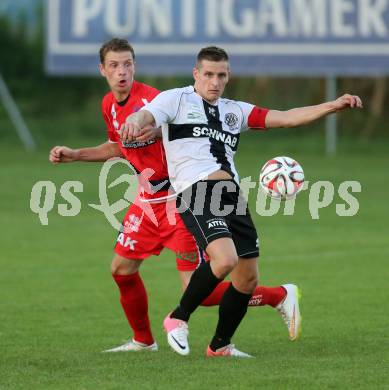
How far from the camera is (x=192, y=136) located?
761cm

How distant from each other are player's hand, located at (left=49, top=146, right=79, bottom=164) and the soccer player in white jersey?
834 mm

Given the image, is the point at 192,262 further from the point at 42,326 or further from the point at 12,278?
the point at 12,278

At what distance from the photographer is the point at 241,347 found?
823cm

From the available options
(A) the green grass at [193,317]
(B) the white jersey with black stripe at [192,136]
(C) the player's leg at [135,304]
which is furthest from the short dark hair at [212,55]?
(A) the green grass at [193,317]

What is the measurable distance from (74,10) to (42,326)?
68.3ft

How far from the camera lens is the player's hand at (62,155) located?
8.01m

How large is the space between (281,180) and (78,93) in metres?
30.1

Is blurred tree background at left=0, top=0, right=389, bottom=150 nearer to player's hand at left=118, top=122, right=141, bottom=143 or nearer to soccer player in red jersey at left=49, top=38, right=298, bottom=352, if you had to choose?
soccer player in red jersey at left=49, top=38, right=298, bottom=352

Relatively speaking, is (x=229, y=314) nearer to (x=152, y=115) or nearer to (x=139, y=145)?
(x=139, y=145)

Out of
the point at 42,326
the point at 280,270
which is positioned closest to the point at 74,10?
the point at 280,270

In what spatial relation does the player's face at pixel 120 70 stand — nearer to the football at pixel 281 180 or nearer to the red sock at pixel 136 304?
the football at pixel 281 180

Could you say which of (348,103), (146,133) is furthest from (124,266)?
(348,103)

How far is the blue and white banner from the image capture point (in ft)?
92.3

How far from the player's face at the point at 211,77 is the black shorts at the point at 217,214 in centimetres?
63
